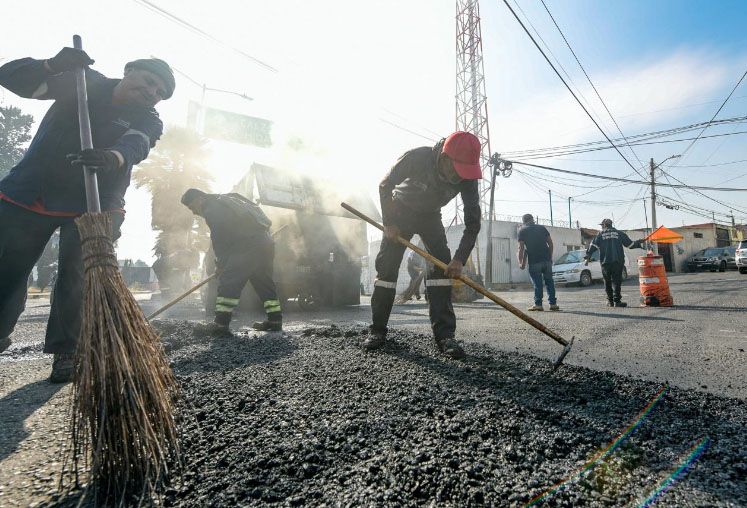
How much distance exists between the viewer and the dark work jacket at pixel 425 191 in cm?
275

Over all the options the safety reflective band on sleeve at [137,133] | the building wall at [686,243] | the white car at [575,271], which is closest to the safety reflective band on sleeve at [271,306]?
the safety reflective band on sleeve at [137,133]

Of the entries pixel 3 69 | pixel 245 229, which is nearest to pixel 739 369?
pixel 245 229

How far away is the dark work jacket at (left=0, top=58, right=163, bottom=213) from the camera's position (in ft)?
6.72

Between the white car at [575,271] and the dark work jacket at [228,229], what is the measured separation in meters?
14.5

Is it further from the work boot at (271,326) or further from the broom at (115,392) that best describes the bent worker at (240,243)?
the broom at (115,392)

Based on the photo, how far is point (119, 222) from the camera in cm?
230

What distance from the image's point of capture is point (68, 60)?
194cm

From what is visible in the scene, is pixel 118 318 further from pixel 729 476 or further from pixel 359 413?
pixel 729 476

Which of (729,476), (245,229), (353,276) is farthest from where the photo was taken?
(353,276)

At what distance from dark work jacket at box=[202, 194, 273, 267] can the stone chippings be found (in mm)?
2031

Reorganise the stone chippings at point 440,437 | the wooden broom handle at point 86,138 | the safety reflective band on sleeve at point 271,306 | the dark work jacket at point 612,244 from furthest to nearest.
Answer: the dark work jacket at point 612,244 → the safety reflective band on sleeve at point 271,306 → the wooden broom handle at point 86,138 → the stone chippings at point 440,437

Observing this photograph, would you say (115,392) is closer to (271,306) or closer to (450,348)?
(450,348)

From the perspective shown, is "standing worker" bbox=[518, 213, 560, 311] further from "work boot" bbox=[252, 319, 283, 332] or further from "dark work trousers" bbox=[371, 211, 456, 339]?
"work boot" bbox=[252, 319, 283, 332]

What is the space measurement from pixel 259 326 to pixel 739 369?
13.1ft
